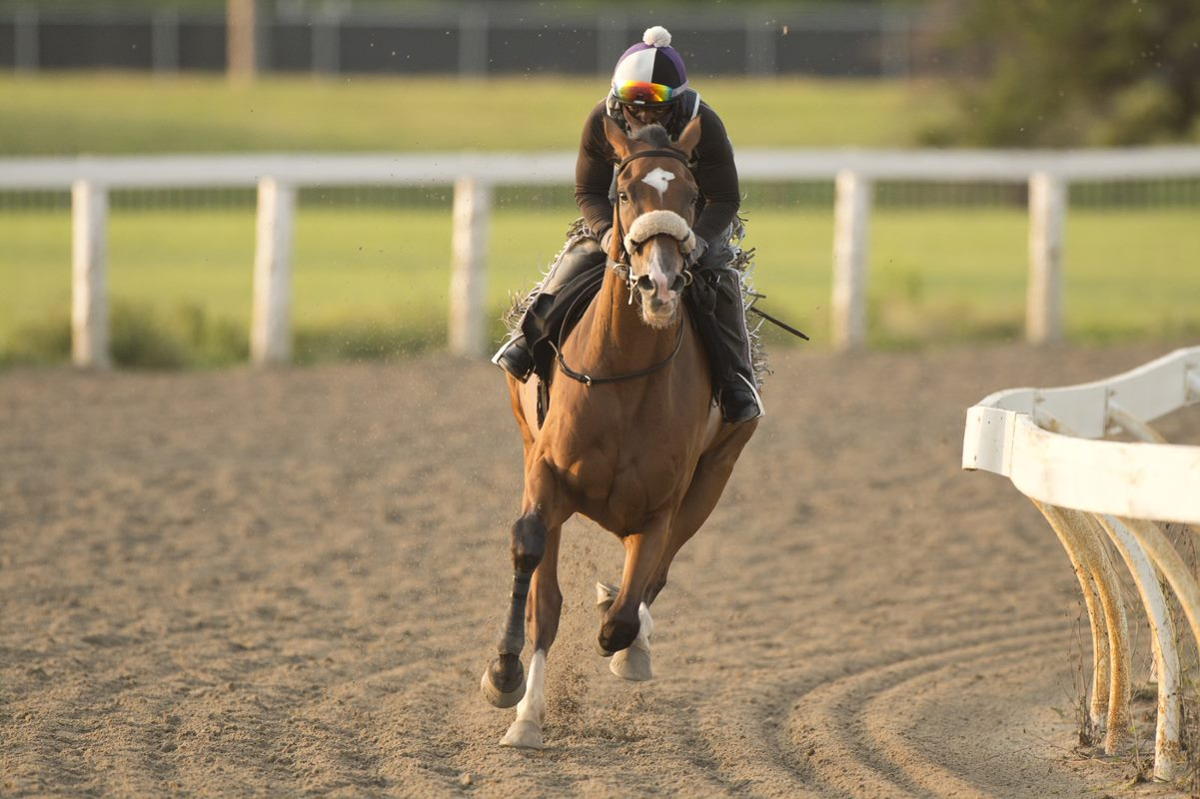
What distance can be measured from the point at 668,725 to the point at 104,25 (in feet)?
120

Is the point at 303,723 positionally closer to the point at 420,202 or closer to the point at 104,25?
the point at 420,202

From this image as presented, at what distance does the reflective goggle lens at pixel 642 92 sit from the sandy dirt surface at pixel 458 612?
2.19 m

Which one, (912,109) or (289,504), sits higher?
(912,109)

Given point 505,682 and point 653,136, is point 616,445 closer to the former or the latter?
point 505,682

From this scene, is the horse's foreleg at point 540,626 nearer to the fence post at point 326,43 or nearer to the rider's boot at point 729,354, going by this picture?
the rider's boot at point 729,354

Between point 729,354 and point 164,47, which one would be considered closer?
point 729,354

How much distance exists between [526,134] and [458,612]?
29.2 m

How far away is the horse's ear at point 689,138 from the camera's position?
222 inches

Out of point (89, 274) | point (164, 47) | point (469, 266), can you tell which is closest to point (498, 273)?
point (469, 266)

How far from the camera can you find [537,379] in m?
6.44

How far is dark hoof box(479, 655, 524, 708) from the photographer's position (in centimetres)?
582

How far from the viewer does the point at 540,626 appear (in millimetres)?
6066

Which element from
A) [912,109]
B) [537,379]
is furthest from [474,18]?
[537,379]

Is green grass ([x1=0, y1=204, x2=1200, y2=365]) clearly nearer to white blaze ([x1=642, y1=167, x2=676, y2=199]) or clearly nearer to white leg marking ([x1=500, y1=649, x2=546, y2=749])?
white leg marking ([x1=500, y1=649, x2=546, y2=749])
